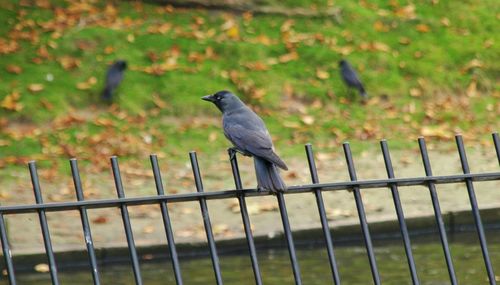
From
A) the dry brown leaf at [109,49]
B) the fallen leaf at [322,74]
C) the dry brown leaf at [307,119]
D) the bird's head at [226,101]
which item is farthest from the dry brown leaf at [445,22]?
the bird's head at [226,101]

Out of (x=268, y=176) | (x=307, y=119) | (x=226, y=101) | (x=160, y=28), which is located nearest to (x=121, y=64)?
(x=160, y=28)

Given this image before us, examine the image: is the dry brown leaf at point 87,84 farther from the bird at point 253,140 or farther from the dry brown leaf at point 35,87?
the bird at point 253,140

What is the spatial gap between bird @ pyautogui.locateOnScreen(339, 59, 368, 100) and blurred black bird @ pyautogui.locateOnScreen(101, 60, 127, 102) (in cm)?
302

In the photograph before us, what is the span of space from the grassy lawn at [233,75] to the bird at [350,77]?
0.68ft

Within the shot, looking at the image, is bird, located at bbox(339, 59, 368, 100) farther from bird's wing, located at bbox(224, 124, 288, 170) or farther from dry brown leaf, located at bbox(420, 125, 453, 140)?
bird's wing, located at bbox(224, 124, 288, 170)

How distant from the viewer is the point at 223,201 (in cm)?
1034

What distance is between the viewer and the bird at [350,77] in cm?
1456

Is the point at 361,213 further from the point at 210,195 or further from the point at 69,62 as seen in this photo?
the point at 69,62

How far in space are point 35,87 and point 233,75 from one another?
2741mm

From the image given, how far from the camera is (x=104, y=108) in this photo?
45.9 ft

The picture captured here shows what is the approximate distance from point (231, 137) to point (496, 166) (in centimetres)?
685

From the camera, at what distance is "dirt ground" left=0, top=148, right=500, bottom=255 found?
9.30 m

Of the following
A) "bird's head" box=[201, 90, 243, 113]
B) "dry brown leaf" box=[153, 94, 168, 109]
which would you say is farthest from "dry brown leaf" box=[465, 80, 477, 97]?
"bird's head" box=[201, 90, 243, 113]

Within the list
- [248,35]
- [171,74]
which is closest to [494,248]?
[171,74]
